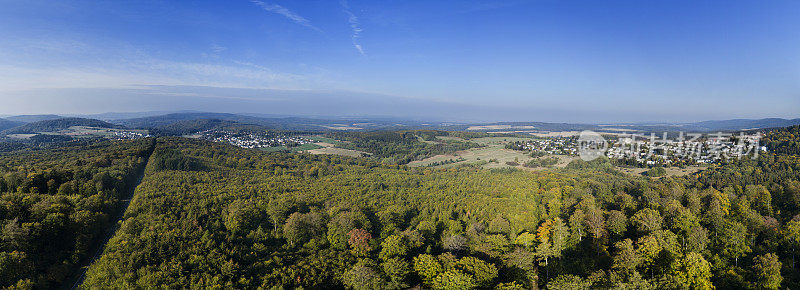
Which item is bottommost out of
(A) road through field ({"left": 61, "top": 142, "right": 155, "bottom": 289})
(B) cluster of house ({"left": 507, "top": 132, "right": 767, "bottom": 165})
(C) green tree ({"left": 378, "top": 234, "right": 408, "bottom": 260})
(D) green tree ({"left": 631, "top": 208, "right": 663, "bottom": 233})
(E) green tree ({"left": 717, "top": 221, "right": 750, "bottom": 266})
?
(A) road through field ({"left": 61, "top": 142, "right": 155, "bottom": 289})

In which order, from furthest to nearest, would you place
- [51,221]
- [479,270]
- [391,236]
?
[391,236] < [51,221] < [479,270]

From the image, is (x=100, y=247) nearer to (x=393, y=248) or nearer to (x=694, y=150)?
(x=393, y=248)

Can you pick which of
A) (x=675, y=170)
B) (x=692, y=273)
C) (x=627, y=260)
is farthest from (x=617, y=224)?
(x=675, y=170)

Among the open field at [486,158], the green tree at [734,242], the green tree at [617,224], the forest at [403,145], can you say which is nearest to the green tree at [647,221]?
the green tree at [617,224]

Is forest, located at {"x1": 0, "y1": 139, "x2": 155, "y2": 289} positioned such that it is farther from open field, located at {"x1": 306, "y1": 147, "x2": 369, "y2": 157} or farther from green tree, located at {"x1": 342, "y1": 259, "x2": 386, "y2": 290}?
open field, located at {"x1": 306, "y1": 147, "x2": 369, "y2": 157}

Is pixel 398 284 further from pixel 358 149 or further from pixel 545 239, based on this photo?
pixel 358 149

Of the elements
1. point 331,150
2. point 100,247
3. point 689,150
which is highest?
point 689,150

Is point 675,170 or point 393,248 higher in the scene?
point 675,170

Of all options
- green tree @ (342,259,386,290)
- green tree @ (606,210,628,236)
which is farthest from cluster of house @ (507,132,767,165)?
green tree @ (342,259,386,290)

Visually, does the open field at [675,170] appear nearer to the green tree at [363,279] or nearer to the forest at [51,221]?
the green tree at [363,279]
